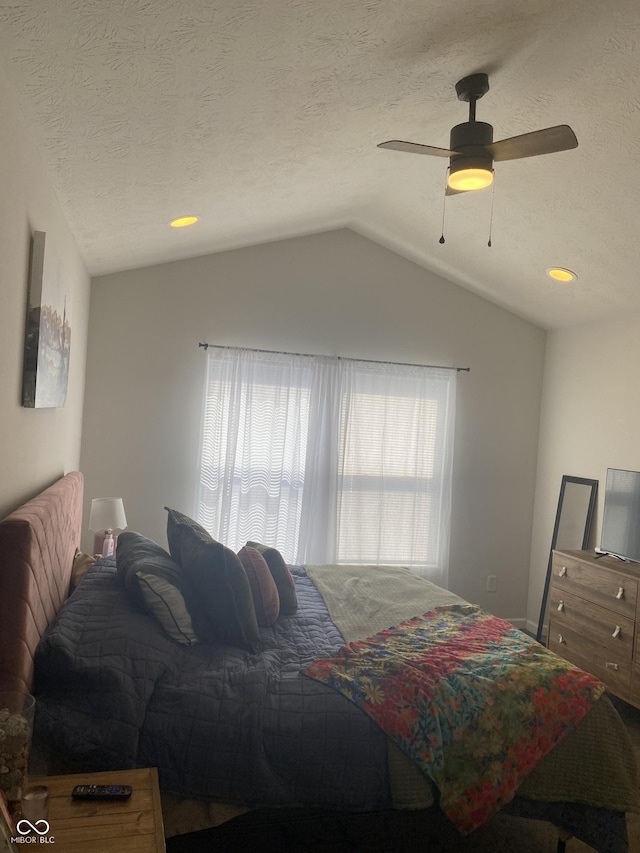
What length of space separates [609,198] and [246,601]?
2.52 meters

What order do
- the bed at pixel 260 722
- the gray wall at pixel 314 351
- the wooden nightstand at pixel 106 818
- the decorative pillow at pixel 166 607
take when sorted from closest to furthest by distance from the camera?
the wooden nightstand at pixel 106 818 < the bed at pixel 260 722 < the decorative pillow at pixel 166 607 < the gray wall at pixel 314 351

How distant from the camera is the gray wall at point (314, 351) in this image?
455cm

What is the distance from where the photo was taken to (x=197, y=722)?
2.06m

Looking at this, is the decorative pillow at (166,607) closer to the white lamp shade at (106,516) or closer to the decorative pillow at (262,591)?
the decorative pillow at (262,591)

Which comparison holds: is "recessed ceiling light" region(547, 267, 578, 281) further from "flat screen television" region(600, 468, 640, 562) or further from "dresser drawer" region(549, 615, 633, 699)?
"dresser drawer" region(549, 615, 633, 699)

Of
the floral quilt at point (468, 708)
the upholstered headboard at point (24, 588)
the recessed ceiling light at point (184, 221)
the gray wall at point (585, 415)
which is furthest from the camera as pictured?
the gray wall at point (585, 415)

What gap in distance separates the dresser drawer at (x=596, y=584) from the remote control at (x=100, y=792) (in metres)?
2.92

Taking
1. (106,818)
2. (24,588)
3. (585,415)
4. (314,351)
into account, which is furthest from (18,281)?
(585,415)

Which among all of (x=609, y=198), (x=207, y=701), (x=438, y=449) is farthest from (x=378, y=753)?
(x=438, y=449)

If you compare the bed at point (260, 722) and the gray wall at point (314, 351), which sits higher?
the gray wall at point (314, 351)

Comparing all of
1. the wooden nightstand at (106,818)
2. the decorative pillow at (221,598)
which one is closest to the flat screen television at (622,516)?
the decorative pillow at (221,598)

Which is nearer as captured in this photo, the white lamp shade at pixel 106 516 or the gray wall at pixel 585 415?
the white lamp shade at pixel 106 516

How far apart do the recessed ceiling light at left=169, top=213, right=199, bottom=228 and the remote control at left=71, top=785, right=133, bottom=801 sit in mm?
2770

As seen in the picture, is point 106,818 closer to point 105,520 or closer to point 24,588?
point 24,588
